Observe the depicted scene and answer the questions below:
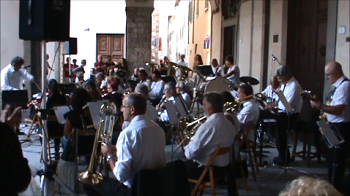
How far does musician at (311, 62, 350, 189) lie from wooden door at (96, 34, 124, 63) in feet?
62.1

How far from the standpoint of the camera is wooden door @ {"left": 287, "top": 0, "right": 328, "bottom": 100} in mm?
8734

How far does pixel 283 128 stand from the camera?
6.30 meters

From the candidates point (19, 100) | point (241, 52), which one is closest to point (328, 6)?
point (241, 52)

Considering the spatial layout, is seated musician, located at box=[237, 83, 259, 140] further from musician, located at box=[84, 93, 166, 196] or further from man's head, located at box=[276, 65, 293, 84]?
musician, located at box=[84, 93, 166, 196]

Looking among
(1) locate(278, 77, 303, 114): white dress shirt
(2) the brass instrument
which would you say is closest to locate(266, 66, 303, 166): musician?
(1) locate(278, 77, 303, 114): white dress shirt

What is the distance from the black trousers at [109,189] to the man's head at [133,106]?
54cm

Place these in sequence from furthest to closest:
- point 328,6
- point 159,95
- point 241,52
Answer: point 241,52
point 159,95
point 328,6

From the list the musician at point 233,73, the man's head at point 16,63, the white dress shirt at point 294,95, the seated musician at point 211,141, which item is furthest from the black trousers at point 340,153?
the man's head at point 16,63

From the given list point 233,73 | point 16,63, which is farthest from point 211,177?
point 233,73

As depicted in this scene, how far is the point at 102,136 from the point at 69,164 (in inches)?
43.3

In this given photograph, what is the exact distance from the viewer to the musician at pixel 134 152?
3369 millimetres

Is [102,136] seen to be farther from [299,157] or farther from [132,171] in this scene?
[299,157]

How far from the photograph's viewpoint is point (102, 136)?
157 inches

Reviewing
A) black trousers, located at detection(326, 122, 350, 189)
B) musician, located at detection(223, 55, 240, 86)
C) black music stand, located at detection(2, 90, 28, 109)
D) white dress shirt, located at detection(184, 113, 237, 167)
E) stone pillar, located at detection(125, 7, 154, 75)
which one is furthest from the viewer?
stone pillar, located at detection(125, 7, 154, 75)
